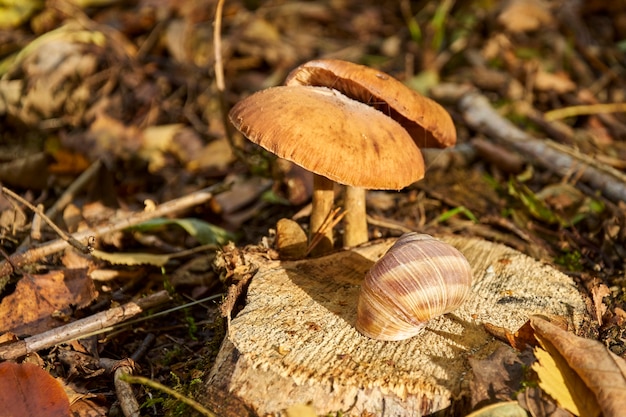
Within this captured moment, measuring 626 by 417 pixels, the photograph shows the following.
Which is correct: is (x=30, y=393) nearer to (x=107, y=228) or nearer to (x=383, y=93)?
(x=107, y=228)

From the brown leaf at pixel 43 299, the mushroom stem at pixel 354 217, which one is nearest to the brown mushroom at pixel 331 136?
the mushroom stem at pixel 354 217

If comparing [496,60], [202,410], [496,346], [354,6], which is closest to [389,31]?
[354,6]

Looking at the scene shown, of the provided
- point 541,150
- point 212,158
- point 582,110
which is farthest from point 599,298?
point 212,158

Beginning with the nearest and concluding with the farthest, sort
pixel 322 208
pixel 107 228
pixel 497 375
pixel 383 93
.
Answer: pixel 497 375
pixel 383 93
pixel 322 208
pixel 107 228

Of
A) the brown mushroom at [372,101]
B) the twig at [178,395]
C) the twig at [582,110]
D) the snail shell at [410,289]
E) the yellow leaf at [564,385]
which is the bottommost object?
the twig at [582,110]

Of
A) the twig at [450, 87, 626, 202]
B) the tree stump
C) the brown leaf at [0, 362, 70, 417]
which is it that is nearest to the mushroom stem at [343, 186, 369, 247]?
the tree stump

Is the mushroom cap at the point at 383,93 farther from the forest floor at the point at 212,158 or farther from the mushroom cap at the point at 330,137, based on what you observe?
the forest floor at the point at 212,158

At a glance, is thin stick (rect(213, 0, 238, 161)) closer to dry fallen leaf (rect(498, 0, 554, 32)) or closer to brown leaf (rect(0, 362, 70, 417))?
brown leaf (rect(0, 362, 70, 417))

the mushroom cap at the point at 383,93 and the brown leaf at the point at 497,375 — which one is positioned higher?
the mushroom cap at the point at 383,93
